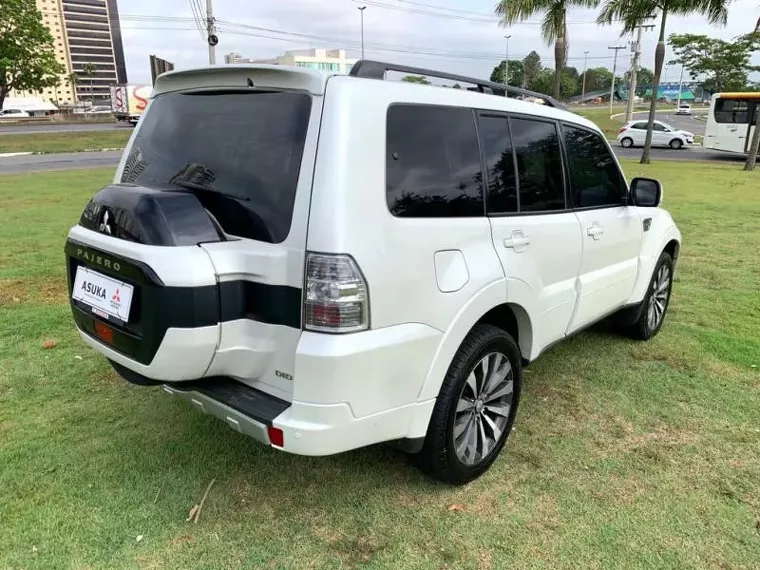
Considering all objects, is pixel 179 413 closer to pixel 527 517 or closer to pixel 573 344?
pixel 527 517

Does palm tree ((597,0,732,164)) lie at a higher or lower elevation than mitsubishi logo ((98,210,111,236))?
higher

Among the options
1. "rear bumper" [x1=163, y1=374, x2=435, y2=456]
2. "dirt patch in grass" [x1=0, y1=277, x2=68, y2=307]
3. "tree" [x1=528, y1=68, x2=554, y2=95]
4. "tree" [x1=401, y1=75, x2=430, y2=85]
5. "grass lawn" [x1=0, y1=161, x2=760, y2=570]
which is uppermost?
"tree" [x1=528, y1=68, x2=554, y2=95]

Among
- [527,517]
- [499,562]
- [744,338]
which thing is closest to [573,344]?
[744,338]

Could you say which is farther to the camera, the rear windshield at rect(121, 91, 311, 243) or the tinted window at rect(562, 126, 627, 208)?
the tinted window at rect(562, 126, 627, 208)

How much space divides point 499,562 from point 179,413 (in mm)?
A: 2021

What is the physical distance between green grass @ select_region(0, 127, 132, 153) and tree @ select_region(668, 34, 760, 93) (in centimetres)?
4949

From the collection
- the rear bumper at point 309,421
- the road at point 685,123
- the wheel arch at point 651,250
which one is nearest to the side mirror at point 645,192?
the wheel arch at point 651,250

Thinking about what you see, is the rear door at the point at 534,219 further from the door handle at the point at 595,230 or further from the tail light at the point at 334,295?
the tail light at the point at 334,295

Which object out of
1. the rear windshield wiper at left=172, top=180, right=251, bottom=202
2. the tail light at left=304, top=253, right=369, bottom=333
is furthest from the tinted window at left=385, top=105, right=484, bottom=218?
the rear windshield wiper at left=172, top=180, right=251, bottom=202

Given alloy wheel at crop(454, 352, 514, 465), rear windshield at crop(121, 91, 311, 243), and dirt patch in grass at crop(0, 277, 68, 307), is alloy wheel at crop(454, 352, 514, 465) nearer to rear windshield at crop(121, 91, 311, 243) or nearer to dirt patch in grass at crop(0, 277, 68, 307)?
rear windshield at crop(121, 91, 311, 243)

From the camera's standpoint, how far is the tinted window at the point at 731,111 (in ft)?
81.1

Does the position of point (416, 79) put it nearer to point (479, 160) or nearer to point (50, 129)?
point (479, 160)

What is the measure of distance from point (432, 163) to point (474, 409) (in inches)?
45.9

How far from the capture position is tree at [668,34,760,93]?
2174 inches
